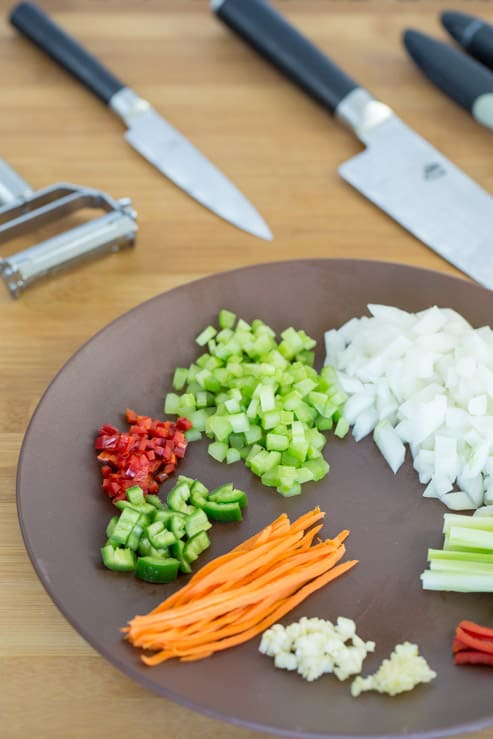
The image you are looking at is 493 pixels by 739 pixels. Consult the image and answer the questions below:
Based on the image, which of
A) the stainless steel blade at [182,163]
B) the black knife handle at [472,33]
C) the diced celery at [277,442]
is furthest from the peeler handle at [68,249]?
the black knife handle at [472,33]

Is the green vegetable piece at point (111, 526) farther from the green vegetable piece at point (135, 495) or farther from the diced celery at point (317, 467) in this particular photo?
Result: the diced celery at point (317, 467)

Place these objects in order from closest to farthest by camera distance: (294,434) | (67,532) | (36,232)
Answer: (67,532) → (294,434) → (36,232)

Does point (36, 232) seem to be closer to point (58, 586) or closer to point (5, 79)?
point (5, 79)

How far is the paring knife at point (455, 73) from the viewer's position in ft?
8.15

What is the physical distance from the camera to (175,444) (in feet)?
5.72

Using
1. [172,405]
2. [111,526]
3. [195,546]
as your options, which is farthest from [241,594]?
[172,405]

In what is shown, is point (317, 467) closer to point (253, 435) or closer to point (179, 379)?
point (253, 435)

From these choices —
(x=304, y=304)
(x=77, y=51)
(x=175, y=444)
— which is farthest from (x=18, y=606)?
(x=77, y=51)

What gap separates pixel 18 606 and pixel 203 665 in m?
0.40

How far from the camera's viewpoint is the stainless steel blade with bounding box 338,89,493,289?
219cm

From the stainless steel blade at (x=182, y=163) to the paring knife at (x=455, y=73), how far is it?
2.25ft

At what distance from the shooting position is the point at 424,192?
229 centimetres

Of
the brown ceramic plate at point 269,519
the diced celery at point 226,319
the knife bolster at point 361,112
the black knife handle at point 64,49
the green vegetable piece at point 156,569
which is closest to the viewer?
the brown ceramic plate at point 269,519

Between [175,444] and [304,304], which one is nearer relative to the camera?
[175,444]
